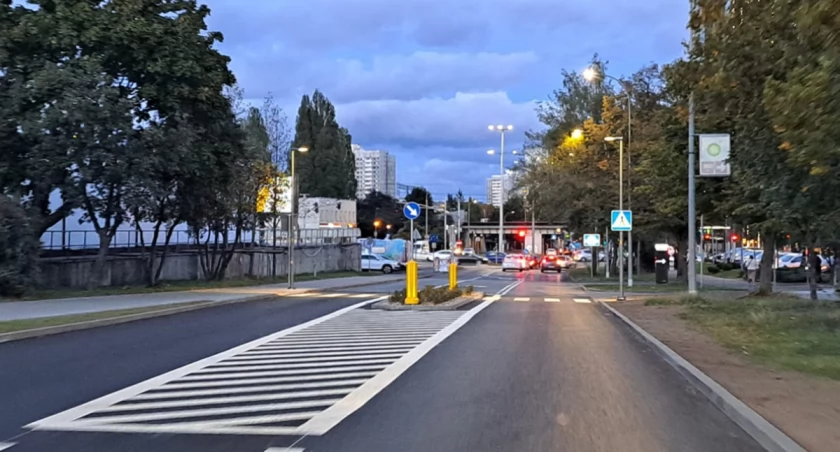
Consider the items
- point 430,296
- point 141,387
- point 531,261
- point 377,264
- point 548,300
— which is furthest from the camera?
point 531,261

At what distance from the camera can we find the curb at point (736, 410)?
24.6 ft

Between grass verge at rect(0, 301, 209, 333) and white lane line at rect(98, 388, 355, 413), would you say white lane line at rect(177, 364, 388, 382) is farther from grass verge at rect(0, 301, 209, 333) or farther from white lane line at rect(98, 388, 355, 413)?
grass verge at rect(0, 301, 209, 333)

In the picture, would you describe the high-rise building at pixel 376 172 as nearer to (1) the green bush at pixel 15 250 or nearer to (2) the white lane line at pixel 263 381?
(1) the green bush at pixel 15 250

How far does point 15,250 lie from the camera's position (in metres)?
26.8

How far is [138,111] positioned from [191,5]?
5120 millimetres

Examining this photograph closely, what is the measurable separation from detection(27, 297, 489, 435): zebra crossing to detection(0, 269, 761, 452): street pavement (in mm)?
29

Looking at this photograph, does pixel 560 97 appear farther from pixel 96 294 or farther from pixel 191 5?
pixel 96 294

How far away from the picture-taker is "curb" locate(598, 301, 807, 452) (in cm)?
750

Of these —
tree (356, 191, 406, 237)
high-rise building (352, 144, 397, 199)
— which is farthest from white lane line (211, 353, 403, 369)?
high-rise building (352, 144, 397, 199)

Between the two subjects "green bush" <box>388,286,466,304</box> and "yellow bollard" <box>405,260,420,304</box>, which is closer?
"yellow bollard" <box>405,260,420,304</box>

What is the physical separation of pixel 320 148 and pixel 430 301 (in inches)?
2803

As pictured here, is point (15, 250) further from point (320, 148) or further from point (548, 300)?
point (320, 148)

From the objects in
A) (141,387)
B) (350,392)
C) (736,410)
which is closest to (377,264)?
(141,387)

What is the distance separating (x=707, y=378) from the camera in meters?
11.1
